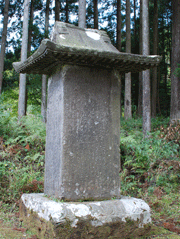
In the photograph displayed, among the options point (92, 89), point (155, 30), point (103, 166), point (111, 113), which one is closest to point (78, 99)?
point (92, 89)

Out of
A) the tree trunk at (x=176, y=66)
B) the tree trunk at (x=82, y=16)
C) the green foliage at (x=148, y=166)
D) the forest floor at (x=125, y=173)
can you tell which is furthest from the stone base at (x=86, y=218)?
the tree trunk at (x=176, y=66)

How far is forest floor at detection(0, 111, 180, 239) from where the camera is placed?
469 centimetres

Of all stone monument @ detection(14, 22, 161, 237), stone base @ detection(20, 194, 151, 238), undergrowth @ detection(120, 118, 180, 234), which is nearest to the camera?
stone base @ detection(20, 194, 151, 238)

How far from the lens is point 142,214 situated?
4.09 metres

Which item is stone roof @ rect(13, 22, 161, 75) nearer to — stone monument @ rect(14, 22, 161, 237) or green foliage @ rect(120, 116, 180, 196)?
stone monument @ rect(14, 22, 161, 237)

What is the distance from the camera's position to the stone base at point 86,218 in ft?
11.5

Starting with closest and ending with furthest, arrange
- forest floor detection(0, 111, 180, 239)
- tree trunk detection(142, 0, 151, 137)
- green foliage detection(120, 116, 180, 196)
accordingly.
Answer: forest floor detection(0, 111, 180, 239)
green foliage detection(120, 116, 180, 196)
tree trunk detection(142, 0, 151, 137)

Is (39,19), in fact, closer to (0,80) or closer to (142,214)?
(0,80)

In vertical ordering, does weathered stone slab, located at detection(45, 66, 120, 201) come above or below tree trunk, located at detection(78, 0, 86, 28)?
below

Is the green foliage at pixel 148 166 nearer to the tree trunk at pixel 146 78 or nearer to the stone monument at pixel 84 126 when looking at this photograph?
the stone monument at pixel 84 126

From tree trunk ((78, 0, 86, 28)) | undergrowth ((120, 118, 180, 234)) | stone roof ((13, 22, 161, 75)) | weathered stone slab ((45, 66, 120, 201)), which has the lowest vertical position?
undergrowth ((120, 118, 180, 234))

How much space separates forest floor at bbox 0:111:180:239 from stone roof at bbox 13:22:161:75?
266 centimetres

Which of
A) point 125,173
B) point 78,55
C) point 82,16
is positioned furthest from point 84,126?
point 82,16

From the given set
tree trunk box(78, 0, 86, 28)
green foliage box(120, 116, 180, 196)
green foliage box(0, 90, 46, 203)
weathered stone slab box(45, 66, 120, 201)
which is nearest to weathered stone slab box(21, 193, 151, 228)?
weathered stone slab box(45, 66, 120, 201)
